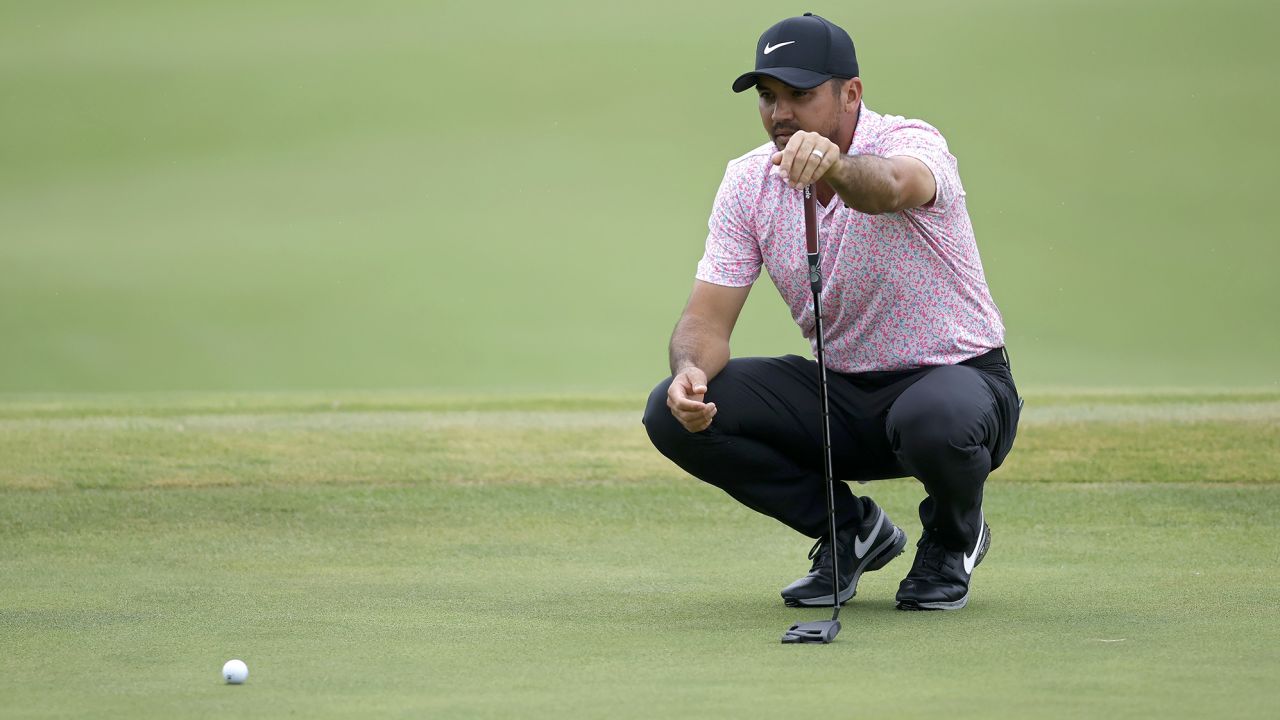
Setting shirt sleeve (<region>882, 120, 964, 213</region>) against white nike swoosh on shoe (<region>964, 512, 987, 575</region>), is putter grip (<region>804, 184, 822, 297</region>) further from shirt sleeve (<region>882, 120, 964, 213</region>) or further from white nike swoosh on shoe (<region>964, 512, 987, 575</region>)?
white nike swoosh on shoe (<region>964, 512, 987, 575</region>)

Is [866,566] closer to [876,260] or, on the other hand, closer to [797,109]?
[876,260]

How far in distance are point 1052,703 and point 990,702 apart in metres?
0.07

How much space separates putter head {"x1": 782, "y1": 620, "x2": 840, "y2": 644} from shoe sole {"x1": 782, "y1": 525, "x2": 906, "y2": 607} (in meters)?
0.50

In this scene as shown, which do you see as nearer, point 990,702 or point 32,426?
point 990,702

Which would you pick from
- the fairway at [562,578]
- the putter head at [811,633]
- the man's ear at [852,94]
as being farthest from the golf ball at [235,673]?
the man's ear at [852,94]

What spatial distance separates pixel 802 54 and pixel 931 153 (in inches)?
11.7

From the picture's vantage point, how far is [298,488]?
5445 mm

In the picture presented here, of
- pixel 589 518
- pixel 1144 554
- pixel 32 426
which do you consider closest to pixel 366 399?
pixel 32 426

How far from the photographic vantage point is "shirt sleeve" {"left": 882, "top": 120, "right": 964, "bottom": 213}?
9.84ft

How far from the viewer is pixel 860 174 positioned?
2762 millimetres

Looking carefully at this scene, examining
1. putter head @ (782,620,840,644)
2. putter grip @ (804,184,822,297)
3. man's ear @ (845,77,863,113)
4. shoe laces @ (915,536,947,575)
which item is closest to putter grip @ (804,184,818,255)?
putter grip @ (804,184,822,297)

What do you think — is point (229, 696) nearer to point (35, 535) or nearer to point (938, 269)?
point (938, 269)

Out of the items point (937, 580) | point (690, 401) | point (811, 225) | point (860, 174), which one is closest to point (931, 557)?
point (937, 580)

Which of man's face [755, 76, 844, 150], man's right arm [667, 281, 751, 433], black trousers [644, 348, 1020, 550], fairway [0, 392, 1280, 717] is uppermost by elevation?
man's face [755, 76, 844, 150]
